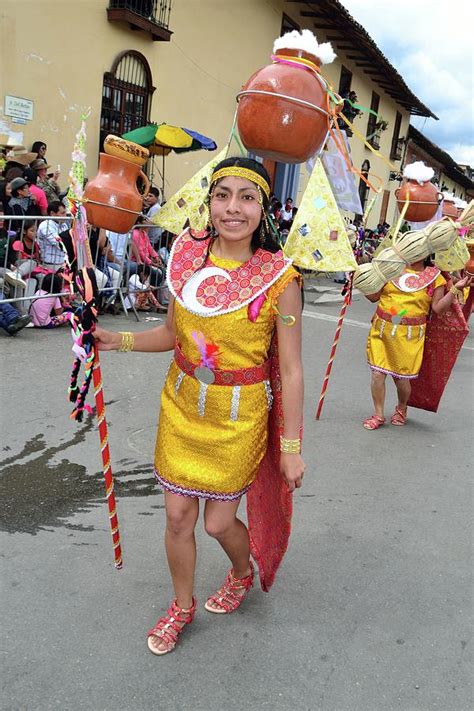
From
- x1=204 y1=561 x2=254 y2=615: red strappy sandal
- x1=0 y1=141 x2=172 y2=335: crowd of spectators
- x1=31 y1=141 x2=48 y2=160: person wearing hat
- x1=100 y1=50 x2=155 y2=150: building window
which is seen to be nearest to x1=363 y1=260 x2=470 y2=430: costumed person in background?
x1=0 y1=141 x2=172 y2=335: crowd of spectators

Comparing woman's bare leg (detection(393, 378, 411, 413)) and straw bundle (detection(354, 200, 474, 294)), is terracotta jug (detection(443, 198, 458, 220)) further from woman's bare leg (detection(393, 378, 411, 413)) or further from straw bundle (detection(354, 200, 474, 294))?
straw bundle (detection(354, 200, 474, 294))

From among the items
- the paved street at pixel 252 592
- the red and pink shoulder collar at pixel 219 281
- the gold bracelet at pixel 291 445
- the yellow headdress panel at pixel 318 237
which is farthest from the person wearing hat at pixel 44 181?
the gold bracelet at pixel 291 445

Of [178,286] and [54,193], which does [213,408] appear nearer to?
[178,286]

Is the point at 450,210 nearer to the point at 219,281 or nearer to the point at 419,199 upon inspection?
the point at 419,199

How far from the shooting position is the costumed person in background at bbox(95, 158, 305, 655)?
7.63 ft

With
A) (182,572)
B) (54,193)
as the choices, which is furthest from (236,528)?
(54,193)

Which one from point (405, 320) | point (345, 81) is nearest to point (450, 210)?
point (405, 320)

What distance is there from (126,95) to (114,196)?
875cm

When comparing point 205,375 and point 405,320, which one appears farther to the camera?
point 405,320

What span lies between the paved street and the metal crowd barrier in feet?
6.14

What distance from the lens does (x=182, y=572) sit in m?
2.47

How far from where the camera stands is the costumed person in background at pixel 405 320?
5016mm

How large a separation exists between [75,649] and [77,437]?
2056 mm

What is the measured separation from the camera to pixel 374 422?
523cm
